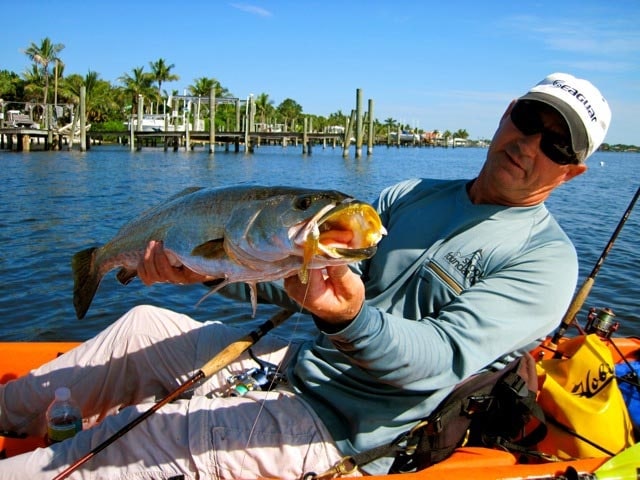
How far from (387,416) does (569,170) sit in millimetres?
1685

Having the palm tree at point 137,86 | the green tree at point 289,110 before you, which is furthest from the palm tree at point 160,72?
the green tree at point 289,110

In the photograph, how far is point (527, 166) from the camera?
10.2 ft

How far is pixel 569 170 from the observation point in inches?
125

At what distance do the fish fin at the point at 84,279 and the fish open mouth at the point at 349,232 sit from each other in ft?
7.06

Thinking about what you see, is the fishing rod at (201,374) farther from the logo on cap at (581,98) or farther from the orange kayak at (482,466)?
the logo on cap at (581,98)

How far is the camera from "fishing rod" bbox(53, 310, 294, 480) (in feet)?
8.79

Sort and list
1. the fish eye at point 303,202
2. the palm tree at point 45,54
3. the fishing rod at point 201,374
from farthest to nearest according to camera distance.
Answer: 1. the palm tree at point 45,54
2. the fishing rod at point 201,374
3. the fish eye at point 303,202

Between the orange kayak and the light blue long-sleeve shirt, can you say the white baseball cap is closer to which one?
the light blue long-sleeve shirt

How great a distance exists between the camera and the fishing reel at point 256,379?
11.4 feet

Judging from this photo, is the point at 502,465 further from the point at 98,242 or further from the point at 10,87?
the point at 10,87

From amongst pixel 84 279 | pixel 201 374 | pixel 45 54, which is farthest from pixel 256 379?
pixel 45 54

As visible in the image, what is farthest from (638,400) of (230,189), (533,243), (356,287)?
(230,189)

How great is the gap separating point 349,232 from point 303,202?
0.70ft

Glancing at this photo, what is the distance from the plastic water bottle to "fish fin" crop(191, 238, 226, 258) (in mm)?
1474
